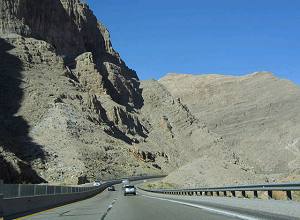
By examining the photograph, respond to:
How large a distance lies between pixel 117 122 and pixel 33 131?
104 feet

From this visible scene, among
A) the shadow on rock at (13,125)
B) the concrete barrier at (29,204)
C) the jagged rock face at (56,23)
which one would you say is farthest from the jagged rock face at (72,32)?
the concrete barrier at (29,204)

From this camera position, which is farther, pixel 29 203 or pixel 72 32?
pixel 72 32

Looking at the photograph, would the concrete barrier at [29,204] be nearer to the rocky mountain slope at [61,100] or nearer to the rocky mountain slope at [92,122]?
the rocky mountain slope at [92,122]

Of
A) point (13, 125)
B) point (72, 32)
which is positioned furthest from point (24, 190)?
point (72, 32)

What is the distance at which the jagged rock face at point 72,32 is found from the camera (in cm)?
13050

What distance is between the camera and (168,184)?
70.7 meters

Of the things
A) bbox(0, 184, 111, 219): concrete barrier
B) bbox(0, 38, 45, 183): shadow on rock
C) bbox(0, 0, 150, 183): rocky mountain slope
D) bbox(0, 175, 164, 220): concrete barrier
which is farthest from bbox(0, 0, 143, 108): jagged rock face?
bbox(0, 184, 111, 219): concrete barrier

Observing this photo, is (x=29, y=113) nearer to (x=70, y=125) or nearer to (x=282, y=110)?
(x=70, y=125)

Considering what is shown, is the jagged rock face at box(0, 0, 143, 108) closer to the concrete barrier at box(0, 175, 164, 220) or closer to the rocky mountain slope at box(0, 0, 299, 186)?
the rocky mountain slope at box(0, 0, 299, 186)

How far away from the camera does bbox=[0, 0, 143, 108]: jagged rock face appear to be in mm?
130500

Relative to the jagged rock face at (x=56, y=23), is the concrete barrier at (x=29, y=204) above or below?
below

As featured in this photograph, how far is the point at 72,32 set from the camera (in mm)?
146875

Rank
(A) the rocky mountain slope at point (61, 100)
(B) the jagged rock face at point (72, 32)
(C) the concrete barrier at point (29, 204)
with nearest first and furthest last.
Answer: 1. (C) the concrete barrier at point (29, 204)
2. (A) the rocky mountain slope at point (61, 100)
3. (B) the jagged rock face at point (72, 32)

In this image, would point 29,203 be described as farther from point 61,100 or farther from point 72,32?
point 72,32
